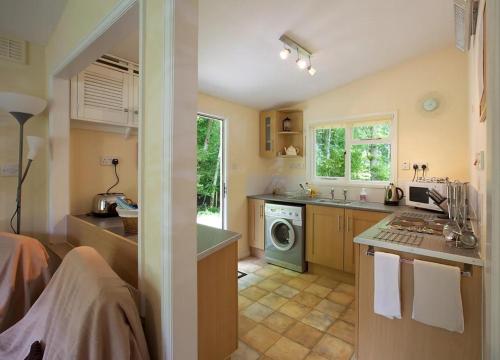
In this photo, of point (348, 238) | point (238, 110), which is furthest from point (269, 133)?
point (348, 238)

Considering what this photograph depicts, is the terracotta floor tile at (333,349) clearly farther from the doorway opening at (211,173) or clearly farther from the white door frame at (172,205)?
the doorway opening at (211,173)

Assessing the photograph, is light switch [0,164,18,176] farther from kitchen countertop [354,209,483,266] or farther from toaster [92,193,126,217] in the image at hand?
kitchen countertop [354,209,483,266]

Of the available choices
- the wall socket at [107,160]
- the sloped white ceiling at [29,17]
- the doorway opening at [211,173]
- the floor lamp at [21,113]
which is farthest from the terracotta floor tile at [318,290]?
the sloped white ceiling at [29,17]

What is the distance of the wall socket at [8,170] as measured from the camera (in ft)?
6.25

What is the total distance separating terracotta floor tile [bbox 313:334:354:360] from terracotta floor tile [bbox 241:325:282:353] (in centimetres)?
32

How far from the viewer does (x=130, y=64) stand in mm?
2229

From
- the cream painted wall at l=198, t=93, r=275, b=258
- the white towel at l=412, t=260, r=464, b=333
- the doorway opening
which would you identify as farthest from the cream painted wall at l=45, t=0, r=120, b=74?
the white towel at l=412, t=260, r=464, b=333

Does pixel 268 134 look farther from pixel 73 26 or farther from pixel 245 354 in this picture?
pixel 245 354

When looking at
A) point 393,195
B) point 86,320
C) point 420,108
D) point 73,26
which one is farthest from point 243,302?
point 420,108

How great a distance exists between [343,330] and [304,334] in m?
0.34

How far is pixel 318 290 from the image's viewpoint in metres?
2.69

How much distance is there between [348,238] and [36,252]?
2738mm

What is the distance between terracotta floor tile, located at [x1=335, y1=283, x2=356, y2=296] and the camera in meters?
2.65

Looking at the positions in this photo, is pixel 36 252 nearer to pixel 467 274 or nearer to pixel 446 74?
pixel 467 274
